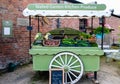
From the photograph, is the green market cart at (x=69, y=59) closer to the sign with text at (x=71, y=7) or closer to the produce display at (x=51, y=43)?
the produce display at (x=51, y=43)

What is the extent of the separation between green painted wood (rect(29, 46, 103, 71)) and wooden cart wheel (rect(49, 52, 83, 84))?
0.39 ft

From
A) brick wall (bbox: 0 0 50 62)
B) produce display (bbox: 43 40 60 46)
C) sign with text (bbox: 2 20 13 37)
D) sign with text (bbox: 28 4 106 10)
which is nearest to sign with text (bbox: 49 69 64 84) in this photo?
produce display (bbox: 43 40 60 46)

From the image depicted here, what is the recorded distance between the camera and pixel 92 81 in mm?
7812

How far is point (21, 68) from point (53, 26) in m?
2.71

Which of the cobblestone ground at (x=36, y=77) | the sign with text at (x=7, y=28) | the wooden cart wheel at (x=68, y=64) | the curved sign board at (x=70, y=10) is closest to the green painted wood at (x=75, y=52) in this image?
the wooden cart wheel at (x=68, y=64)

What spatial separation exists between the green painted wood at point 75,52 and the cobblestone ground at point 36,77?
0.62 meters

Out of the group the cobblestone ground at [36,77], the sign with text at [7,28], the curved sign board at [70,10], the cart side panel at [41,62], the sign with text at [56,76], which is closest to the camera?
the sign with text at [56,76]

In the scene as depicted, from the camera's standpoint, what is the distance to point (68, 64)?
7340 millimetres

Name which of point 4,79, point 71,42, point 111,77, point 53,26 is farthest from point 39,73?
point 53,26

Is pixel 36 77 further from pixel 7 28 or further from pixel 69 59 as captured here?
pixel 7 28

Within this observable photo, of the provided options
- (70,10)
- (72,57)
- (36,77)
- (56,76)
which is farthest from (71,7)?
(36,77)

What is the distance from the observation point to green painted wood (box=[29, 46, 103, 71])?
7.29 meters

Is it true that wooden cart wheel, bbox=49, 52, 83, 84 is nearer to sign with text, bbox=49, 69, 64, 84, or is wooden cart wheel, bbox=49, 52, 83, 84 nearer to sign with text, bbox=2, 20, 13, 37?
sign with text, bbox=49, 69, 64, 84

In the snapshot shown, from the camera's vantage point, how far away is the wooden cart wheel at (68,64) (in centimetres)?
729
